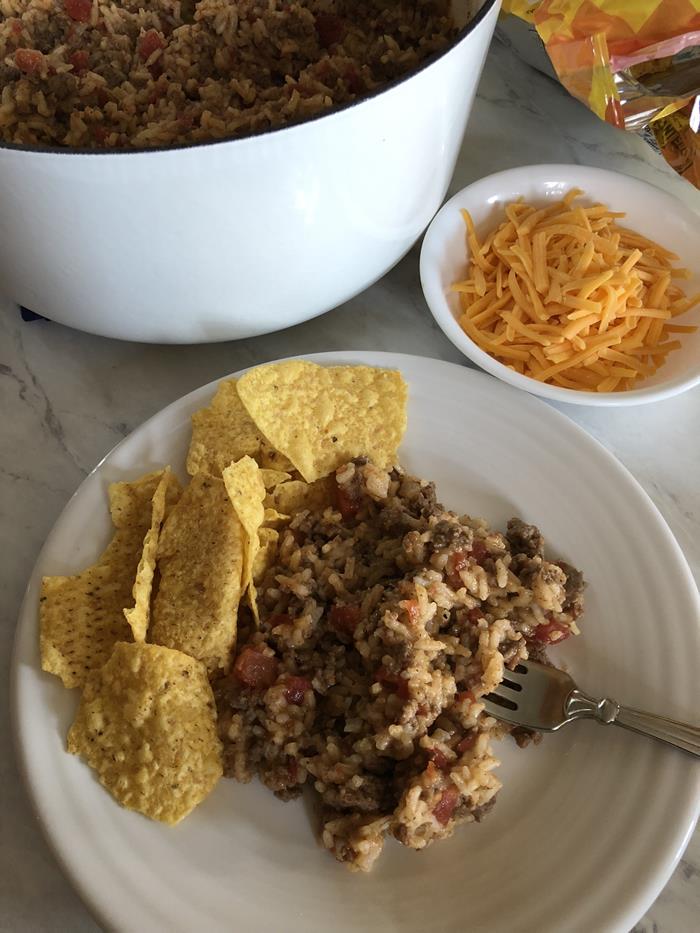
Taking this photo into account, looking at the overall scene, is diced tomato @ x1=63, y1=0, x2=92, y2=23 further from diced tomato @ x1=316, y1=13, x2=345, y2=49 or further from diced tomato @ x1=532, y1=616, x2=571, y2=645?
diced tomato @ x1=532, y1=616, x2=571, y2=645

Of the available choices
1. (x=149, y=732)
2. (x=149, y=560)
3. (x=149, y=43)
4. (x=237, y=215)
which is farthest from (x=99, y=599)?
(x=149, y=43)

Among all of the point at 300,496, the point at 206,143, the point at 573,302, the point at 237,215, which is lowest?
the point at 300,496

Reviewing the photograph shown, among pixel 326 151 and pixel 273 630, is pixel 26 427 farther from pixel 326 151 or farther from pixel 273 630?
pixel 326 151

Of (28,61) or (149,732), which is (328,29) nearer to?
(28,61)

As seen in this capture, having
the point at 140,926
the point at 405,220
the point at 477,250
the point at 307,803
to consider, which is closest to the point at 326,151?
the point at 405,220

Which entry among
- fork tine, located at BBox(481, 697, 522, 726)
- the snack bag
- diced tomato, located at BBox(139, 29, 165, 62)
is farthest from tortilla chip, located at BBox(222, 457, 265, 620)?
the snack bag

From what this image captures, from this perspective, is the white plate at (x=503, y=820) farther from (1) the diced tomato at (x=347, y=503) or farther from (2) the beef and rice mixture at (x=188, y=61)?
(2) the beef and rice mixture at (x=188, y=61)
